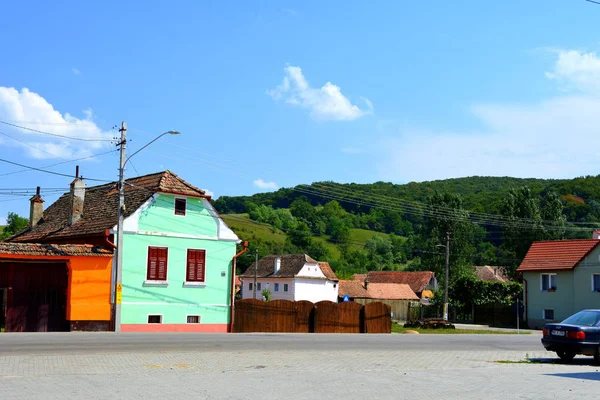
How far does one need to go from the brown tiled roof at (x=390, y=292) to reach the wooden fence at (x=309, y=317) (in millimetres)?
44780

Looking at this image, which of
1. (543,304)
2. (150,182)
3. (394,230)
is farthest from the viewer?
(394,230)

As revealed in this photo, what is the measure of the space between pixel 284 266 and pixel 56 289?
6332 cm

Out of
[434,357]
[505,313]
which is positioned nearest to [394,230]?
[505,313]

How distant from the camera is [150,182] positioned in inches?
1460

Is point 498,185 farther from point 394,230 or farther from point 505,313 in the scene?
point 505,313

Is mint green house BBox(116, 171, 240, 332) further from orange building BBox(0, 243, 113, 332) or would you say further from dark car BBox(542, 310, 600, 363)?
dark car BBox(542, 310, 600, 363)

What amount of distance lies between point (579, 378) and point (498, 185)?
129 meters

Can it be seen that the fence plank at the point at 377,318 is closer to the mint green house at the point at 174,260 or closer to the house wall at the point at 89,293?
the mint green house at the point at 174,260

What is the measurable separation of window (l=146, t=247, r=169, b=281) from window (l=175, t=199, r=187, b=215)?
2095mm

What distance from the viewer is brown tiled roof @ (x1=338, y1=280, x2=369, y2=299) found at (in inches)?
3442

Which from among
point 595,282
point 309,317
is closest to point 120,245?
point 309,317

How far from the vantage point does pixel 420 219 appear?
91500 mm

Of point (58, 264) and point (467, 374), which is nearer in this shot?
point (467, 374)

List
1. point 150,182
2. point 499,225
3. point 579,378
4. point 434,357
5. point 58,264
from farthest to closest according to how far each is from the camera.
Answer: point 499,225
point 150,182
point 58,264
point 434,357
point 579,378
